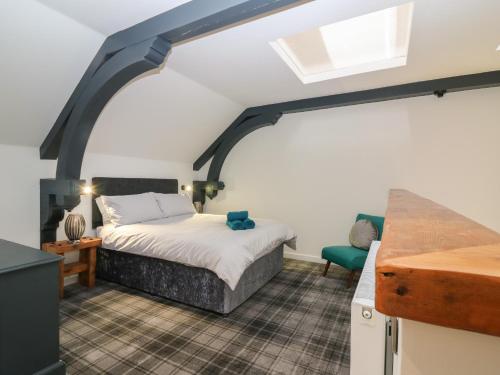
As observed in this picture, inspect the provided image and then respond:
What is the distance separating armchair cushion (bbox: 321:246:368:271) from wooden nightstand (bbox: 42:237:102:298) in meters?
2.85

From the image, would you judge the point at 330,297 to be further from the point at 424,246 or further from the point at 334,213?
the point at 424,246

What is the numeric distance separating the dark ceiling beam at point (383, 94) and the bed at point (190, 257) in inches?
73.1

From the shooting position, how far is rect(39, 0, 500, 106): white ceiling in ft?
6.16

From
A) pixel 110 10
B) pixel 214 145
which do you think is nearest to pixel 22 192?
pixel 110 10

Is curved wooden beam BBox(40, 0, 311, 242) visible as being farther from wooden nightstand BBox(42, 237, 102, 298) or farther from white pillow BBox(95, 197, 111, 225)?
white pillow BBox(95, 197, 111, 225)

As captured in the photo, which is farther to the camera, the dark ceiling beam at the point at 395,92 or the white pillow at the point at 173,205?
the white pillow at the point at 173,205

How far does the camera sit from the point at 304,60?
3.05 metres

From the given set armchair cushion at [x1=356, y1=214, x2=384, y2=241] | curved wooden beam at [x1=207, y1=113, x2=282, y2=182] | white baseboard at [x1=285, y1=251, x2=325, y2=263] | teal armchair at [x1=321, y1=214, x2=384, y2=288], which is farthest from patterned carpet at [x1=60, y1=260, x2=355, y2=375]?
curved wooden beam at [x1=207, y1=113, x2=282, y2=182]

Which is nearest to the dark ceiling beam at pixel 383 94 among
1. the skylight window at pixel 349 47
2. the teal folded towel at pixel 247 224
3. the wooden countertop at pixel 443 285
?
the skylight window at pixel 349 47

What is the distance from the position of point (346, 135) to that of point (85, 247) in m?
3.76

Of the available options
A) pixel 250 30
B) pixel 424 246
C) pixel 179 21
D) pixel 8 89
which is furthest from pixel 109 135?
pixel 424 246

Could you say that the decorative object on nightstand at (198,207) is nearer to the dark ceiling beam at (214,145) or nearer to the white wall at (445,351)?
the dark ceiling beam at (214,145)

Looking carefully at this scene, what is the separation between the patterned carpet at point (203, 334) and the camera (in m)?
1.83

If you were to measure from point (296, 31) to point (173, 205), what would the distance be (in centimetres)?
289
